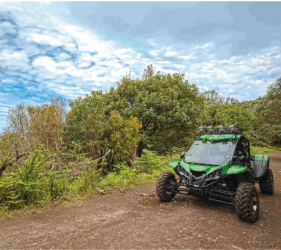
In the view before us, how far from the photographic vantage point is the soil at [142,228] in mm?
3223

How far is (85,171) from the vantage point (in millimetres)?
6555

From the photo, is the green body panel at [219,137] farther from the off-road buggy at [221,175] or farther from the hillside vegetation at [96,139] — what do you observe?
the hillside vegetation at [96,139]

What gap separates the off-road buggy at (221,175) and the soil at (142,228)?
13.8 inches

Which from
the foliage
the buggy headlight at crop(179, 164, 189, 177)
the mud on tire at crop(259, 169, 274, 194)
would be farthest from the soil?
the foliage

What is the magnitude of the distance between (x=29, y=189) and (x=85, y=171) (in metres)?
1.98

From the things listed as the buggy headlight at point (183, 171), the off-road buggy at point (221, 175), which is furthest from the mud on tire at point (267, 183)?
the buggy headlight at point (183, 171)

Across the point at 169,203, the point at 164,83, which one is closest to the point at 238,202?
the point at 169,203

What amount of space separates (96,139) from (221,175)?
700 cm

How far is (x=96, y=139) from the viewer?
1012 cm

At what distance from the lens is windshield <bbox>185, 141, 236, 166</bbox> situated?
4950 millimetres

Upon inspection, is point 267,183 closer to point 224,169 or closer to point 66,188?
point 224,169

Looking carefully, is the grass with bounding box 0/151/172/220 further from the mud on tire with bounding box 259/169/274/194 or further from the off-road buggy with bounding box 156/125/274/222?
the mud on tire with bounding box 259/169/274/194

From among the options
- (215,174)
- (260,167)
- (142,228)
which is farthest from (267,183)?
Answer: (142,228)

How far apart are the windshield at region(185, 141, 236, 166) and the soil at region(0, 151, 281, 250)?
3.82 ft
